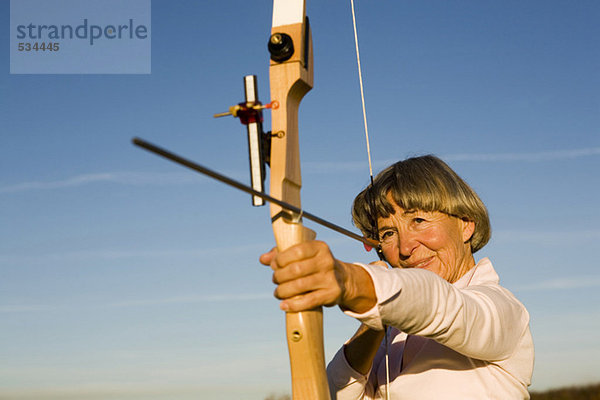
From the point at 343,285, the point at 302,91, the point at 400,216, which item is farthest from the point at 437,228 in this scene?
the point at 343,285

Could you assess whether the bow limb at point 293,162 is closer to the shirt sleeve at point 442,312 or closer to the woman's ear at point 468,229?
the shirt sleeve at point 442,312

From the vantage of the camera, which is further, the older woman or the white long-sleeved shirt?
the white long-sleeved shirt

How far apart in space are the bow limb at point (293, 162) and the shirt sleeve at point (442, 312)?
170 mm

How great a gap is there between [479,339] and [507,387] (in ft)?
1.30

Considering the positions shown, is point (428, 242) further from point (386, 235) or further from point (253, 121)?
point (253, 121)

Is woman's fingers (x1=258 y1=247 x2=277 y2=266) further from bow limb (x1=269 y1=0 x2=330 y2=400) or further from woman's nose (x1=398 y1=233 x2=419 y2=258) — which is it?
woman's nose (x1=398 y1=233 x2=419 y2=258)

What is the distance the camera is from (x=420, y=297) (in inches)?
60.8


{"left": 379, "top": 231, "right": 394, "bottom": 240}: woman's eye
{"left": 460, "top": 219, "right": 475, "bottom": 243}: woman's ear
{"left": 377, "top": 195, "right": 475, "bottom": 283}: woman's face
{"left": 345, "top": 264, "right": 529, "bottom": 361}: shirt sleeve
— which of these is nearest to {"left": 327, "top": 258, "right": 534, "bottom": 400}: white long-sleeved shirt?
{"left": 345, "top": 264, "right": 529, "bottom": 361}: shirt sleeve

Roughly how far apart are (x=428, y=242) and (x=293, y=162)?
0.98 m

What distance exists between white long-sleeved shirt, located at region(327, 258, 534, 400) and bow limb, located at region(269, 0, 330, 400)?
19 cm

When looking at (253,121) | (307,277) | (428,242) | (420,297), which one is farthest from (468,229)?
(307,277)

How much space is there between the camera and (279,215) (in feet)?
5.42

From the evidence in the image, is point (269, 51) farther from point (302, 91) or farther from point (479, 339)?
point (479, 339)

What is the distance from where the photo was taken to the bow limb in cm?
161
